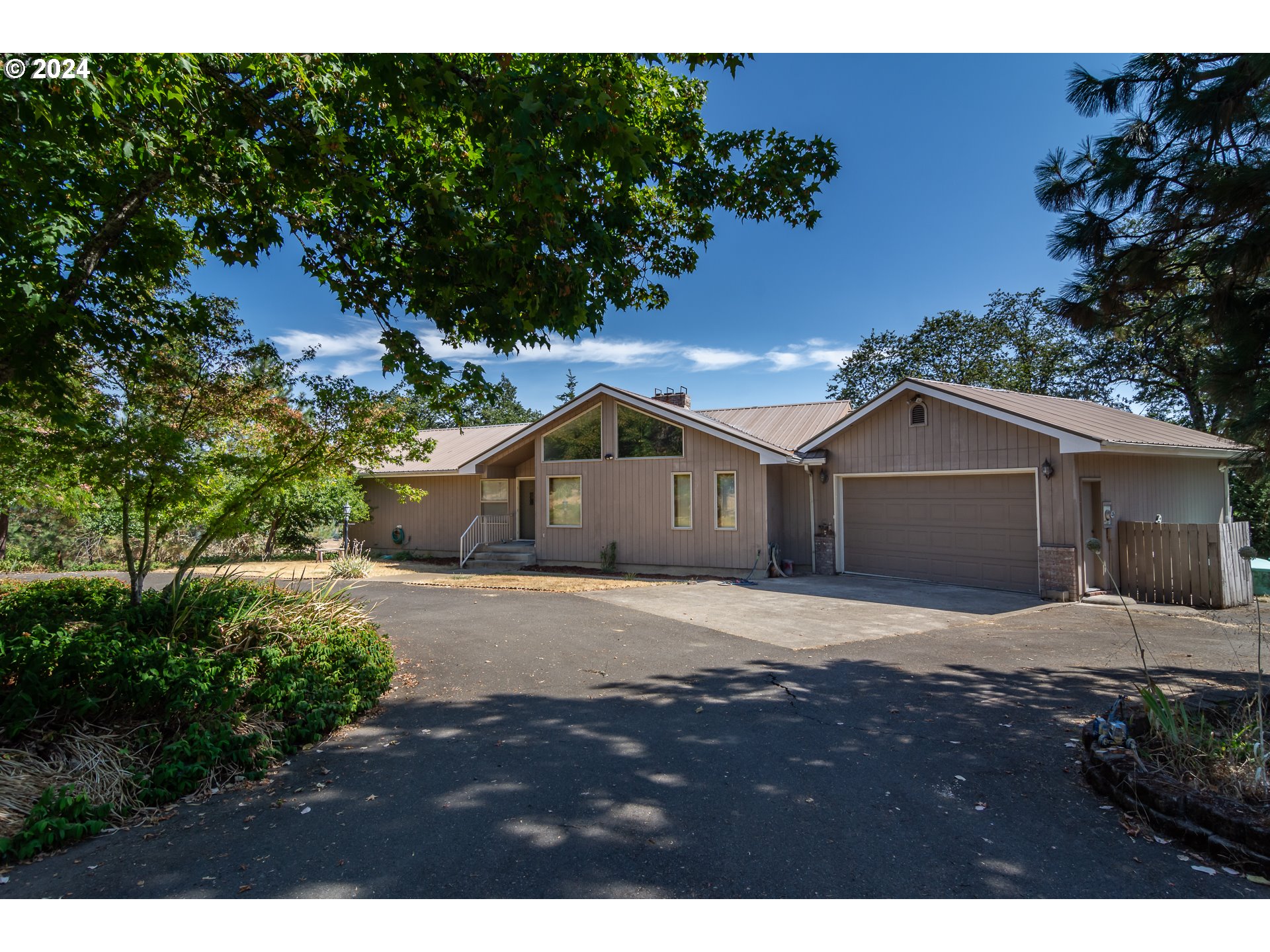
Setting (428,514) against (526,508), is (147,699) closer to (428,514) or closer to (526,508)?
(526,508)

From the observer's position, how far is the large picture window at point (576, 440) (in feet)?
54.6

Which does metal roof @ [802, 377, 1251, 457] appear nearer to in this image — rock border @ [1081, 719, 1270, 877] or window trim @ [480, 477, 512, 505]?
rock border @ [1081, 719, 1270, 877]

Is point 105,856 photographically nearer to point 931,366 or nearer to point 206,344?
point 206,344

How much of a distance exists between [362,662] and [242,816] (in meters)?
2.07

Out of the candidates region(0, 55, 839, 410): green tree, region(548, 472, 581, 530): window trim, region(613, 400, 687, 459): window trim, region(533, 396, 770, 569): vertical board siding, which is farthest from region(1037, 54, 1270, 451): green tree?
region(548, 472, 581, 530): window trim

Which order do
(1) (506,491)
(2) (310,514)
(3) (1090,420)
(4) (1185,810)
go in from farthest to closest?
1. (2) (310,514)
2. (1) (506,491)
3. (3) (1090,420)
4. (4) (1185,810)

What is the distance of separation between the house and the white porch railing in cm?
5

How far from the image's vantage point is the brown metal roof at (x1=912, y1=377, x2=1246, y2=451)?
428 inches

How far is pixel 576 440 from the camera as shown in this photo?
16.9 m

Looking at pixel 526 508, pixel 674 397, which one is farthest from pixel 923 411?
pixel 526 508

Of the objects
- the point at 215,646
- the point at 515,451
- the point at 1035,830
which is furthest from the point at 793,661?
the point at 515,451

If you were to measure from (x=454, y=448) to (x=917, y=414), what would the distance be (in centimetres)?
1573

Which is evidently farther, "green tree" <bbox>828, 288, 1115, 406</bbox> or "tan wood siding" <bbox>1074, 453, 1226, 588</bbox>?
"green tree" <bbox>828, 288, 1115, 406</bbox>

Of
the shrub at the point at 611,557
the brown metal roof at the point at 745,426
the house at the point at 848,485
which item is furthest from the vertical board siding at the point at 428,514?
the shrub at the point at 611,557
